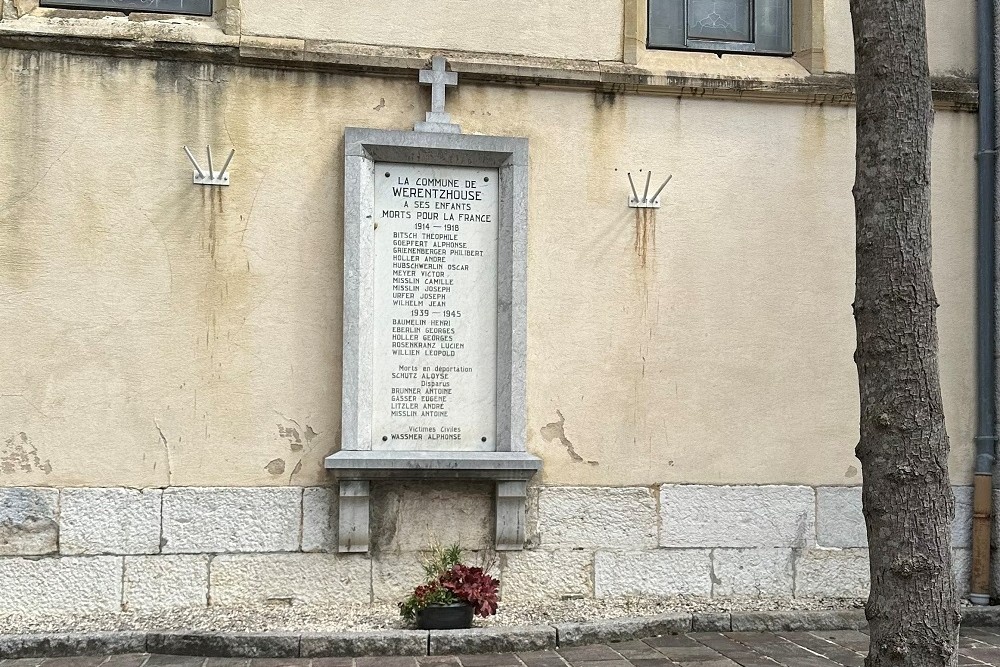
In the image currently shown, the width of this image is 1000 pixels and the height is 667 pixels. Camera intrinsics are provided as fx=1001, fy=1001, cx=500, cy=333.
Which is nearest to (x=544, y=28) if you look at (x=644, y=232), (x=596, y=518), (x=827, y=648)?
(x=644, y=232)

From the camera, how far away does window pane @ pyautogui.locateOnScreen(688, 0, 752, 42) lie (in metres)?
7.10

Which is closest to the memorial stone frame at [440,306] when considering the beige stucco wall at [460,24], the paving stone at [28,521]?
the beige stucco wall at [460,24]

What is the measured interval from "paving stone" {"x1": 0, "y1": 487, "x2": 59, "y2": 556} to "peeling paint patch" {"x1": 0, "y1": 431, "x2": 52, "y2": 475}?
0.39 ft

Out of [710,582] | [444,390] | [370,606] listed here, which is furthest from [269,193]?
[710,582]

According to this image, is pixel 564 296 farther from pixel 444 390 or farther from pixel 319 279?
pixel 319 279

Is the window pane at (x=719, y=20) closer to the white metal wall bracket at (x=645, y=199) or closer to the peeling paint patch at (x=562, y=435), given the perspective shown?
the white metal wall bracket at (x=645, y=199)

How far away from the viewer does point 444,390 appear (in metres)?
6.47

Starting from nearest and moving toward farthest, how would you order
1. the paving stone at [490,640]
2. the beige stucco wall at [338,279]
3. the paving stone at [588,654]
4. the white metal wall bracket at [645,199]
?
the paving stone at [588,654] < the paving stone at [490,640] < the beige stucco wall at [338,279] < the white metal wall bracket at [645,199]

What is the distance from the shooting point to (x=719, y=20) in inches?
281

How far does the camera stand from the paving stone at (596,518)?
6.50 meters

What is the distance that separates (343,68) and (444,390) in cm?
217

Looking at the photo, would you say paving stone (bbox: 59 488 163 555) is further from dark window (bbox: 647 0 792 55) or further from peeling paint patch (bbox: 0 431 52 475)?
dark window (bbox: 647 0 792 55)

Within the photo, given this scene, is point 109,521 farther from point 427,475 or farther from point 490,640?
point 490,640

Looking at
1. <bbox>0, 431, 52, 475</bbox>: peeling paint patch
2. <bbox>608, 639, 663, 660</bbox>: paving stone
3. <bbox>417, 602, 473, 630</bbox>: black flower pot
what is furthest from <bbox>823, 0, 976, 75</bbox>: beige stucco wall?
<bbox>0, 431, 52, 475</bbox>: peeling paint patch
